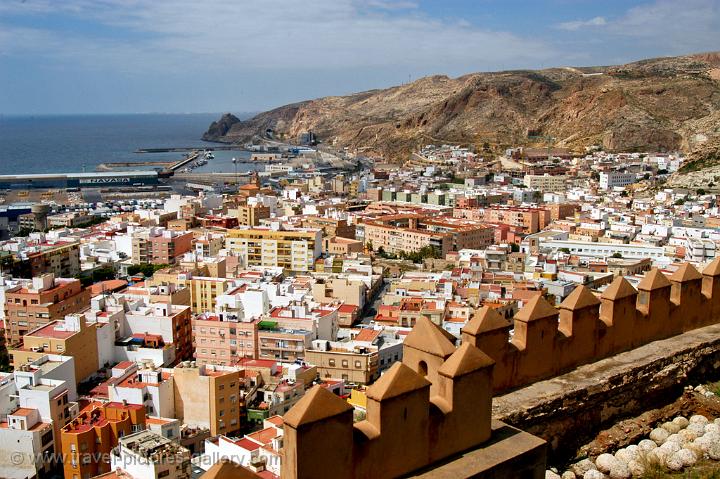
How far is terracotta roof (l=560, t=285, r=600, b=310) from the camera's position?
3639 millimetres

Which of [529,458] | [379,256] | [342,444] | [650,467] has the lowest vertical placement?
[379,256]

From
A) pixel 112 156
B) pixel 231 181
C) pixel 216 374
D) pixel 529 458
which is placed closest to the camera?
pixel 529 458

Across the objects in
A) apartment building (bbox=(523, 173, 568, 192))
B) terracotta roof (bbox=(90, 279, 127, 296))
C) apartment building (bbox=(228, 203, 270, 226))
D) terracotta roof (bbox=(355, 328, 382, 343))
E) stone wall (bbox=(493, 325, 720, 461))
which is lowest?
terracotta roof (bbox=(90, 279, 127, 296))

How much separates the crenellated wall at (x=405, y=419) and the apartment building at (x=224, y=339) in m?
11.4

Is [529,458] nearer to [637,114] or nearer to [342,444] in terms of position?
[342,444]

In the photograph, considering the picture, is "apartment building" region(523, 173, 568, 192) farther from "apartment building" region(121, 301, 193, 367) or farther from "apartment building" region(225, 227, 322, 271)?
"apartment building" region(121, 301, 193, 367)

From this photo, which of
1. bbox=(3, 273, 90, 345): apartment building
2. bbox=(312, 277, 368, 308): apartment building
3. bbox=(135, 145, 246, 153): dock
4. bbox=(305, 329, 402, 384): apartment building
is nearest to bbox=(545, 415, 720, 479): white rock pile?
bbox=(305, 329, 402, 384): apartment building

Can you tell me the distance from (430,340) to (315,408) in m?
0.75

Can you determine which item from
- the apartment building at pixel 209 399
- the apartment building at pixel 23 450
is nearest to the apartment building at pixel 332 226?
the apartment building at pixel 209 399

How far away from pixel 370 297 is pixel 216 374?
7.77 meters

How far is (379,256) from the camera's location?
88.0 feet

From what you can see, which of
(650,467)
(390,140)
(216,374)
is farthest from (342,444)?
(390,140)

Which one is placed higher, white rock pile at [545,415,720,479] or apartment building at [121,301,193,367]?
white rock pile at [545,415,720,479]

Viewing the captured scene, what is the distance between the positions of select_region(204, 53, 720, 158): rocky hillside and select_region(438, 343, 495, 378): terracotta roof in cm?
4099
